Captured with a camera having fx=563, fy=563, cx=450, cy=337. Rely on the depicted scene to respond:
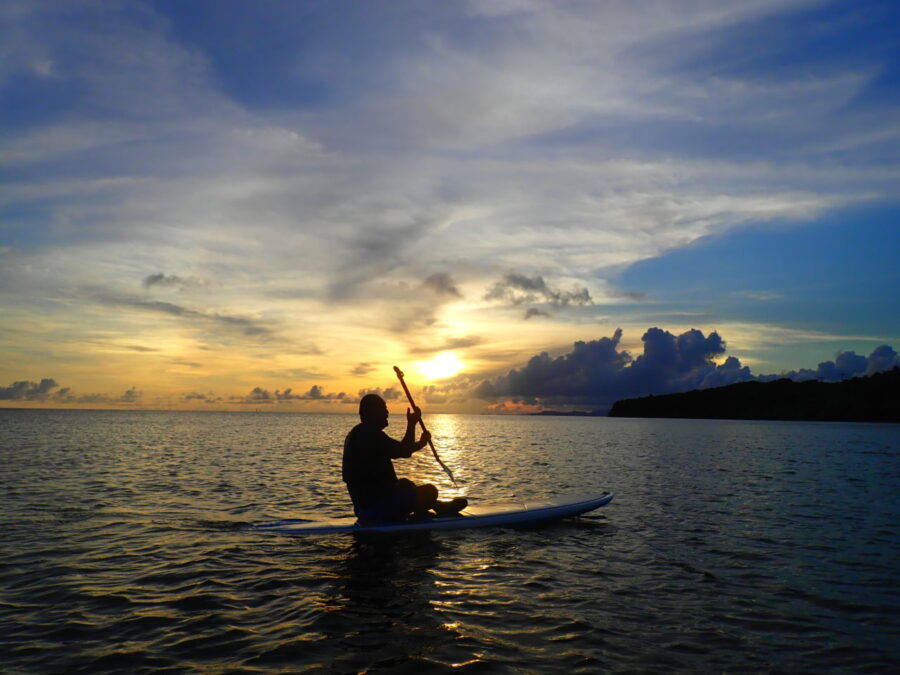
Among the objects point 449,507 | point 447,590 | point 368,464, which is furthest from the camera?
point 449,507

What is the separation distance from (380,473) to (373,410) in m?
1.66

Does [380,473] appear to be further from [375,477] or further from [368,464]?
[368,464]

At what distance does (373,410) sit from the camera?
11961 mm

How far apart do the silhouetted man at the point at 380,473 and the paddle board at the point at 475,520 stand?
0.91 ft

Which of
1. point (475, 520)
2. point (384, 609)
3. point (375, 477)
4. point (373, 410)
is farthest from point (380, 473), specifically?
point (384, 609)

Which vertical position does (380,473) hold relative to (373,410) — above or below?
below

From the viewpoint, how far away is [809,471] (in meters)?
31.0

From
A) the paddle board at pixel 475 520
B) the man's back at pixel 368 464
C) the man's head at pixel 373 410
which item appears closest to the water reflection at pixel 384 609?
the paddle board at pixel 475 520

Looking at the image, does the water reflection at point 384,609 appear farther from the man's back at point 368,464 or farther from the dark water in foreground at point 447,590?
the man's back at point 368,464

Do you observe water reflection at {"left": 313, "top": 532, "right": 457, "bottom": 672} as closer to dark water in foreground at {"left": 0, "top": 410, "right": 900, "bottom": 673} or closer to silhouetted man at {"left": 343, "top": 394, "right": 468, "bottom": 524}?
dark water in foreground at {"left": 0, "top": 410, "right": 900, "bottom": 673}

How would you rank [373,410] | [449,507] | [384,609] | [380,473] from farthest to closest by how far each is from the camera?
[449,507], [380,473], [373,410], [384,609]

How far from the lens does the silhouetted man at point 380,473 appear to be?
476 inches

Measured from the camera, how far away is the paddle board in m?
13.3

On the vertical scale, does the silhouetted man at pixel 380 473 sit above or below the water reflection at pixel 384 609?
above
